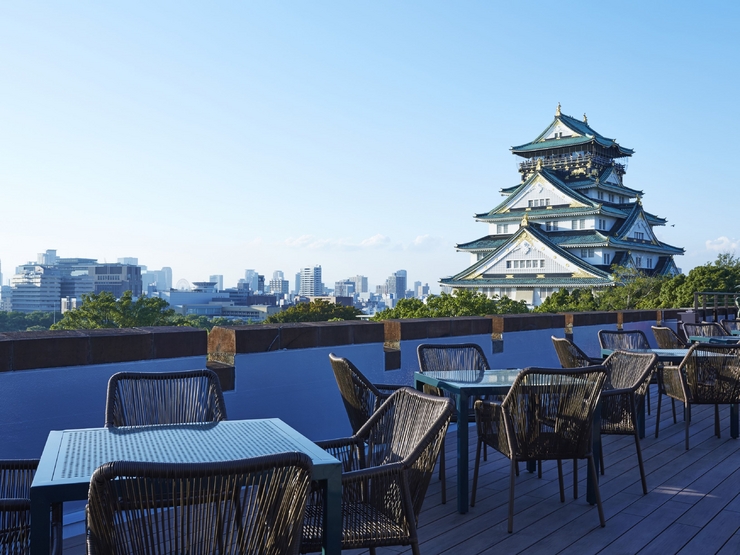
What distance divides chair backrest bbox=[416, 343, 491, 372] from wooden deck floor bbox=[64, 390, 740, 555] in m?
0.62

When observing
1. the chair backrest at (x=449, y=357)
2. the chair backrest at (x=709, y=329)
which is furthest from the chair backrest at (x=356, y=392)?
the chair backrest at (x=709, y=329)

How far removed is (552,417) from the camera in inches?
138

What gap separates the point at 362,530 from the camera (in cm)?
237

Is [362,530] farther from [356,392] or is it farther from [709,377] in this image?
[709,377]

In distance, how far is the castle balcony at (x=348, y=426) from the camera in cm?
329

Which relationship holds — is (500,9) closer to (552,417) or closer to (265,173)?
(552,417)

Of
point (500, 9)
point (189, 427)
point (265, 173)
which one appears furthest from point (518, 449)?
point (265, 173)

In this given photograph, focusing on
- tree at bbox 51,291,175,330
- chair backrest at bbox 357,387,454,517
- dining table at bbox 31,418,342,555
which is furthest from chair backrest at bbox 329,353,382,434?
tree at bbox 51,291,175,330

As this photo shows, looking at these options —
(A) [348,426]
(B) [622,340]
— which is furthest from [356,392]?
(B) [622,340]

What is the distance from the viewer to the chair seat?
230cm

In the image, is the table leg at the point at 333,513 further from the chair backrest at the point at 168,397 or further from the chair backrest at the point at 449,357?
the chair backrest at the point at 449,357

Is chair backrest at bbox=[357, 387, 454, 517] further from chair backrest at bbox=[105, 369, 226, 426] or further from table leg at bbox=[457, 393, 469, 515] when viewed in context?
table leg at bbox=[457, 393, 469, 515]

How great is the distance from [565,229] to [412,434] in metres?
48.5

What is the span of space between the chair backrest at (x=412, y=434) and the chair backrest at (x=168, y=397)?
694 mm
